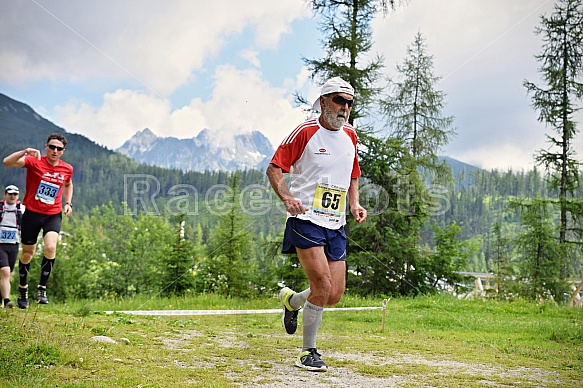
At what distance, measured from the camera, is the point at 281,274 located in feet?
58.5

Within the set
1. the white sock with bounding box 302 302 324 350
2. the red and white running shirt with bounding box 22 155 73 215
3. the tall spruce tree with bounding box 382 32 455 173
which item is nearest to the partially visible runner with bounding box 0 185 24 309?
the red and white running shirt with bounding box 22 155 73 215

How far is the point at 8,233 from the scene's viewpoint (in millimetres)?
9070

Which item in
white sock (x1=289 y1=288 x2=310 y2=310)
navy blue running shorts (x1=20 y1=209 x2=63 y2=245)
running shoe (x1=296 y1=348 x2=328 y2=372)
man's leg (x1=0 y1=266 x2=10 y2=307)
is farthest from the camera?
man's leg (x1=0 y1=266 x2=10 y2=307)

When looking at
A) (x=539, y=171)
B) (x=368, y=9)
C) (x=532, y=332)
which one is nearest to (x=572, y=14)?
(x=539, y=171)

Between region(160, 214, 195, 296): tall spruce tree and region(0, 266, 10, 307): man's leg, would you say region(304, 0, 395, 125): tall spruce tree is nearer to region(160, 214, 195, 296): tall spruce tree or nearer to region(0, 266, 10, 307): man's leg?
region(160, 214, 195, 296): tall spruce tree

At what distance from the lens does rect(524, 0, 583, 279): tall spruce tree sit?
23.7 m

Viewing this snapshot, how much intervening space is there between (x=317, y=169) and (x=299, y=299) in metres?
1.33

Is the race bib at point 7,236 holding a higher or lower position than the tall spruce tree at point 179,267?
higher

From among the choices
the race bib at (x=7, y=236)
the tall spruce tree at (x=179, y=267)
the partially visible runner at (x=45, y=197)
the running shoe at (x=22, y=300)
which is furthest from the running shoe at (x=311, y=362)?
the tall spruce tree at (x=179, y=267)

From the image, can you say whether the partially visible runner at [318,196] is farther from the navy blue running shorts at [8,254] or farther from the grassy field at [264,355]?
the navy blue running shorts at [8,254]

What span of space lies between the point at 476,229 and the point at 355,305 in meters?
132

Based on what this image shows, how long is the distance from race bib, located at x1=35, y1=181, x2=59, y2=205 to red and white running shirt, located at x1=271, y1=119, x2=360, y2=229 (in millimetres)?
4786

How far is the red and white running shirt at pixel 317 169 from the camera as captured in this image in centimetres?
500

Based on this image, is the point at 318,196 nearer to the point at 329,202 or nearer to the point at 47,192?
the point at 329,202
